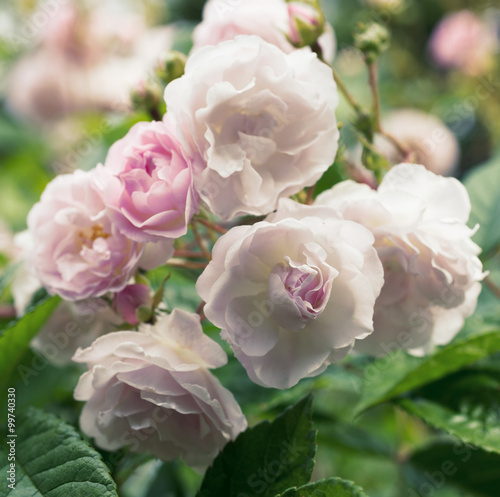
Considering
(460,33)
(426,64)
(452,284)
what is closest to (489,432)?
(452,284)

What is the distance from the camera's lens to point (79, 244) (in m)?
0.48

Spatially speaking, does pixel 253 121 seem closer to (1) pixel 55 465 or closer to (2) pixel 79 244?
(2) pixel 79 244

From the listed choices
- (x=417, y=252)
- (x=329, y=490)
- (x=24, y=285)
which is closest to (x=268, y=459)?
Result: (x=329, y=490)

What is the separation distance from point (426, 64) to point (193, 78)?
7.13ft

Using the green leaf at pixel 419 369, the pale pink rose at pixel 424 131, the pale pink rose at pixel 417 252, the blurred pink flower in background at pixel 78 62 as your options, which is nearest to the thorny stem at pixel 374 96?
the pale pink rose at pixel 417 252

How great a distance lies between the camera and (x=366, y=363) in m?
0.64

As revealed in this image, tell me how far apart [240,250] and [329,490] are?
16cm

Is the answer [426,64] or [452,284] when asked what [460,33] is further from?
[452,284]

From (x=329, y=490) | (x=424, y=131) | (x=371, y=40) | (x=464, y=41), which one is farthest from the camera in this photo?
(x=464, y=41)

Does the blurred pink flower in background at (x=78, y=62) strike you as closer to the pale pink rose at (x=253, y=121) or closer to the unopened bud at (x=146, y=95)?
the unopened bud at (x=146, y=95)

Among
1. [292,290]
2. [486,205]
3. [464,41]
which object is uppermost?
[292,290]

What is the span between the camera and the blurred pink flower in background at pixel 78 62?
1484mm

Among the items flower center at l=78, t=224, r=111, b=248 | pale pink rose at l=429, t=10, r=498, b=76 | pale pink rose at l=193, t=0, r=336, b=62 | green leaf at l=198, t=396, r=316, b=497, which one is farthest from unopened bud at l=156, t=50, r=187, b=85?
pale pink rose at l=429, t=10, r=498, b=76

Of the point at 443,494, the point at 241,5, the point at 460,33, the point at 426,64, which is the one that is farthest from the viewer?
the point at 426,64
